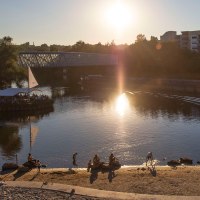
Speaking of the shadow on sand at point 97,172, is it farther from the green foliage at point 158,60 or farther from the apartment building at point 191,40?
the apartment building at point 191,40

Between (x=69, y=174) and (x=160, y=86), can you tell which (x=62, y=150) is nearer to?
(x=69, y=174)

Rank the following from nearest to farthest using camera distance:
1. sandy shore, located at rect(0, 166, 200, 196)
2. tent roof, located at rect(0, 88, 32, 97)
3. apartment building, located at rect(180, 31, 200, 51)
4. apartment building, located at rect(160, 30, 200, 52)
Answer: sandy shore, located at rect(0, 166, 200, 196)
tent roof, located at rect(0, 88, 32, 97)
apartment building, located at rect(160, 30, 200, 52)
apartment building, located at rect(180, 31, 200, 51)

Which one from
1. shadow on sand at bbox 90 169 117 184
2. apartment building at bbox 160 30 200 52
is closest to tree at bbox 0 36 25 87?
shadow on sand at bbox 90 169 117 184

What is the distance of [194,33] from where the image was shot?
501 ft

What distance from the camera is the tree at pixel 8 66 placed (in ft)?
283

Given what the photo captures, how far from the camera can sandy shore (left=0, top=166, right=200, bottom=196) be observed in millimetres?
25594

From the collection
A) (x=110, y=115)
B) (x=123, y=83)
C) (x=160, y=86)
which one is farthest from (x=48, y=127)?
(x=123, y=83)

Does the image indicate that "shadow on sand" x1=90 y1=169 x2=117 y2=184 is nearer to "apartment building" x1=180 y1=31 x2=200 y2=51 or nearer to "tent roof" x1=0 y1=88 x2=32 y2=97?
"tent roof" x1=0 y1=88 x2=32 y2=97

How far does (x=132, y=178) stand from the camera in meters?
28.2

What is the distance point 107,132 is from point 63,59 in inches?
3316

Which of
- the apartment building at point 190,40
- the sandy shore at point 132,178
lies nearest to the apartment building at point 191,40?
the apartment building at point 190,40

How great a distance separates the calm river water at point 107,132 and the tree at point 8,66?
1405cm

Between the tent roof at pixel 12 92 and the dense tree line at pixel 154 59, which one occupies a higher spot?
the dense tree line at pixel 154 59

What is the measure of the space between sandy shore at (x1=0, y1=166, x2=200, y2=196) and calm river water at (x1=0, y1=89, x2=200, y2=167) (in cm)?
362
